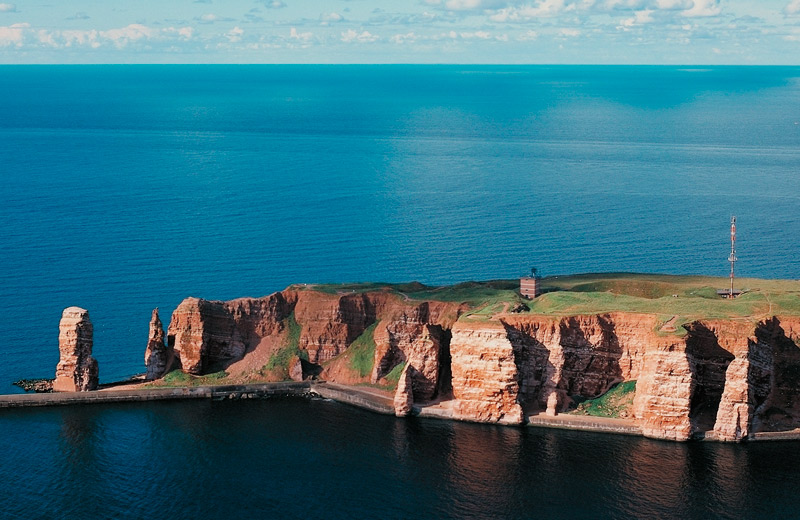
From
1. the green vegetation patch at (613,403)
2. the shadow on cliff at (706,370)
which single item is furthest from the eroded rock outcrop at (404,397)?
the shadow on cliff at (706,370)

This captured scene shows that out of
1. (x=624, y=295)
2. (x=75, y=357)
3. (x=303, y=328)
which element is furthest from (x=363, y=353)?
(x=75, y=357)

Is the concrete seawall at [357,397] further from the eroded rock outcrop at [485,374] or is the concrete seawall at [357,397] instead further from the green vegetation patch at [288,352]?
the eroded rock outcrop at [485,374]

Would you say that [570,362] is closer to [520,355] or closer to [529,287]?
[520,355]

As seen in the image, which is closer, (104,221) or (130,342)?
(130,342)

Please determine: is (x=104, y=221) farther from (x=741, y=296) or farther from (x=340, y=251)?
(x=741, y=296)

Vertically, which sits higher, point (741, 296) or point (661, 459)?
point (741, 296)

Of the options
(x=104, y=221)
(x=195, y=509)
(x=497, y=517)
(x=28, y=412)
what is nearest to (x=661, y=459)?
(x=497, y=517)
